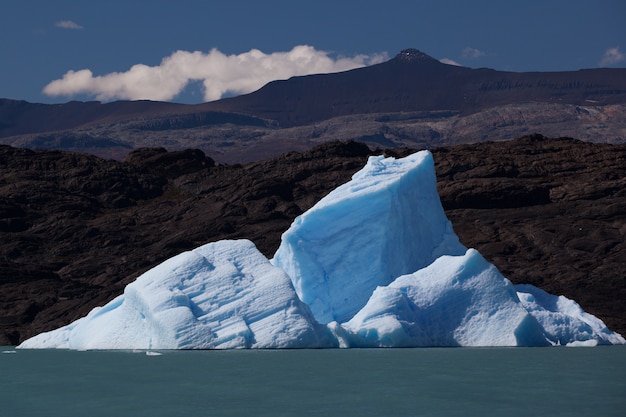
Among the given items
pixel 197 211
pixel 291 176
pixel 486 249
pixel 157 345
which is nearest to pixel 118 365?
pixel 157 345

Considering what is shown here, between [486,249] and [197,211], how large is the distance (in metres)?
25.5

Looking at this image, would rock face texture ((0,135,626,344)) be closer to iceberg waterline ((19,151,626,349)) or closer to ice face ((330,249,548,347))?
iceberg waterline ((19,151,626,349))

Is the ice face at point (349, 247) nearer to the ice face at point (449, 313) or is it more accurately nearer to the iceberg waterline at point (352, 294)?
the iceberg waterline at point (352, 294)

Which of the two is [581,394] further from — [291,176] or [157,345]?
[291,176]

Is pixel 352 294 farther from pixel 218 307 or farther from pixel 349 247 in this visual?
pixel 218 307

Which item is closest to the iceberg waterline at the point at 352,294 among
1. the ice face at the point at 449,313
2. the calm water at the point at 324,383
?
the ice face at the point at 449,313

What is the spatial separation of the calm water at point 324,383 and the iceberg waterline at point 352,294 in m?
0.71

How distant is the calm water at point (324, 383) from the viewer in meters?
20.3

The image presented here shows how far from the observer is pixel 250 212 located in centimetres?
8131

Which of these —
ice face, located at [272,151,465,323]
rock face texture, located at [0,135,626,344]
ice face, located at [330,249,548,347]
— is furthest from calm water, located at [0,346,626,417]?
rock face texture, located at [0,135,626,344]

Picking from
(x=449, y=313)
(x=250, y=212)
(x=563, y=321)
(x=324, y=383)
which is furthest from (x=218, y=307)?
(x=250, y=212)

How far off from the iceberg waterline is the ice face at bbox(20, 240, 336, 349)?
0.04 metres

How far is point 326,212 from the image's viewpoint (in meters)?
39.2

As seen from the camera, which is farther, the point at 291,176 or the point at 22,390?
the point at 291,176
